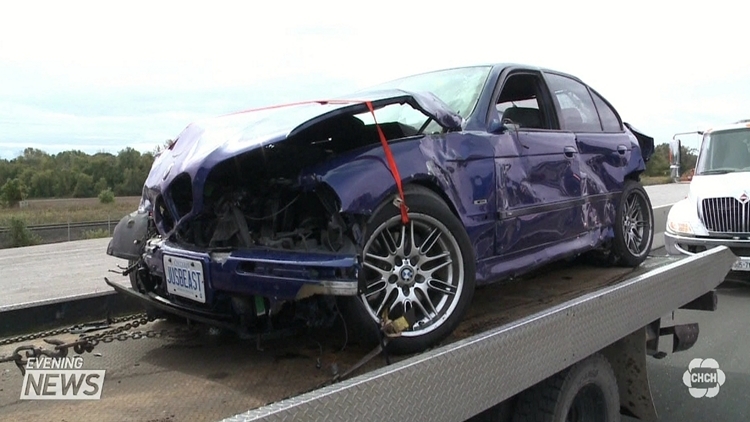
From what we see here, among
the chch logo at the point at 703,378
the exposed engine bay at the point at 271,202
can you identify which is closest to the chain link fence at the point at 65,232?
the chch logo at the point at 703,378

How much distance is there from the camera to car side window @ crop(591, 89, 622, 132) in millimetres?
5117

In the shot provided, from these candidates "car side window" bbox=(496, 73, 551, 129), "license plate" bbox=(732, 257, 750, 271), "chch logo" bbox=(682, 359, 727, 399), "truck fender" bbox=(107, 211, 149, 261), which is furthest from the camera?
"license plate" bbox=(732, 257, 750, 271)

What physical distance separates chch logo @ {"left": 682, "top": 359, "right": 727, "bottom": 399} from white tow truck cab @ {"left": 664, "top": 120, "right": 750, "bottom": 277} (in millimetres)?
2643

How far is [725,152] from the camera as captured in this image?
923 centimetres

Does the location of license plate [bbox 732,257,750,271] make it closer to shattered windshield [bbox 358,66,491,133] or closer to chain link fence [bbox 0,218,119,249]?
shattered windshield [bbox 358,66,491,133]

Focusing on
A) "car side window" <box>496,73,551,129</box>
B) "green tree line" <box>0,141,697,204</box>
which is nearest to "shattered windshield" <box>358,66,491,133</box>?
"car side window" <box>496,73,551,129</box>

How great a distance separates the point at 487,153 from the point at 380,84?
4.78ft

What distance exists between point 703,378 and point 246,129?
448 cm

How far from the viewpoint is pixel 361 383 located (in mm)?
2066

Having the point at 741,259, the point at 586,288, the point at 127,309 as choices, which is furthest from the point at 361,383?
the point at 741,259

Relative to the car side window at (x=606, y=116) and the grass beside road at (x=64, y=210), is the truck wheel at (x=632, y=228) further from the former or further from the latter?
the grass beside road at (x=64, y=210)

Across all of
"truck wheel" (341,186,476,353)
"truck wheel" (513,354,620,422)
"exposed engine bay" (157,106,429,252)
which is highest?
"exposed engine bay" (157,106,429,252)

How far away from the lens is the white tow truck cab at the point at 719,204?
812cm

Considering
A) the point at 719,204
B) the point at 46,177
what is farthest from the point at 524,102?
the point at 46,177
